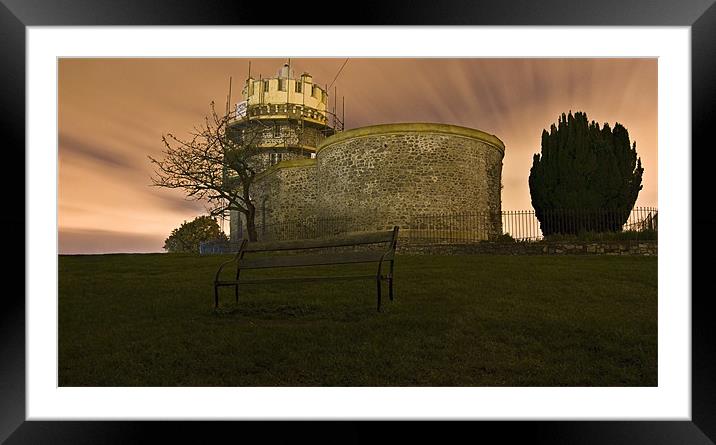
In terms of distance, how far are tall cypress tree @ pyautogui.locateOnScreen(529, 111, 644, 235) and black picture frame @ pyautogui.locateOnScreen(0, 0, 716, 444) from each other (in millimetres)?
13988

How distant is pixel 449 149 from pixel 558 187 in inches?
148

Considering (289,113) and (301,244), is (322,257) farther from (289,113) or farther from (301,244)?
(289,113)

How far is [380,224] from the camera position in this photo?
17781 mm

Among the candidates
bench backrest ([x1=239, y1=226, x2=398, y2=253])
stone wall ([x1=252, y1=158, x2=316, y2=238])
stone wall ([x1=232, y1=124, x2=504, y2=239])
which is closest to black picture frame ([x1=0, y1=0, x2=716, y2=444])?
bench backrest ([x1=239, y1=226, x2=398, y2=253])

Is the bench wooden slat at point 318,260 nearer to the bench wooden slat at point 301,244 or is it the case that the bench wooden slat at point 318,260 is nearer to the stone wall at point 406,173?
the bench wooden slat at point 301,244

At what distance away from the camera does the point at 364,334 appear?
176 inches

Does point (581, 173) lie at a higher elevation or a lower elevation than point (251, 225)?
higher
